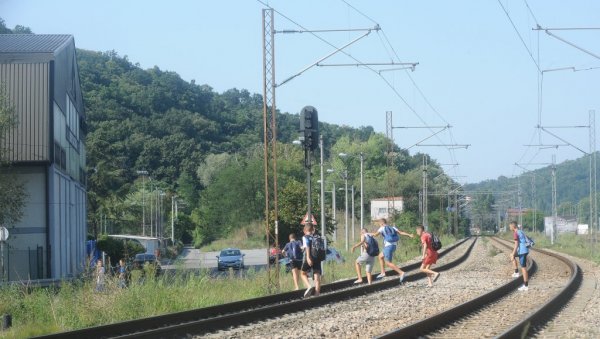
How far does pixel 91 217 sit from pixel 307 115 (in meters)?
57.8

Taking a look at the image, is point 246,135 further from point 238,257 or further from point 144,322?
point 144,322

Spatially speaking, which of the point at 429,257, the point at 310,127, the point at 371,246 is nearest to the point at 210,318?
the point at 371,246

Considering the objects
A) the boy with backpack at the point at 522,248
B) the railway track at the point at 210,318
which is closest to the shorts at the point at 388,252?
the railway track at the point at 210,318

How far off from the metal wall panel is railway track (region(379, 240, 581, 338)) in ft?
85.4

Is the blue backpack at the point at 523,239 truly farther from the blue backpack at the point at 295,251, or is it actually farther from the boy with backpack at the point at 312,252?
the blue backpack at the point at 295,251

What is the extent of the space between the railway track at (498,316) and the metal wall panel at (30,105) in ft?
85.4

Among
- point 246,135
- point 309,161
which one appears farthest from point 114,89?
point 309,161

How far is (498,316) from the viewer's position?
1747cm

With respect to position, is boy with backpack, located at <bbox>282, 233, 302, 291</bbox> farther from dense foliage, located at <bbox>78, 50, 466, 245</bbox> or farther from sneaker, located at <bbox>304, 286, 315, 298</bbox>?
dense foliage, located at <bbox>78, 50, 466, 245</bbox>

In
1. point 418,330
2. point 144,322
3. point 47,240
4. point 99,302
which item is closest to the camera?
point 418,330

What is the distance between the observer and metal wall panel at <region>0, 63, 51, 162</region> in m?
43.0

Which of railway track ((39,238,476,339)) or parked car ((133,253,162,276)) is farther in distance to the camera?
parked car ((133,253,162,276))

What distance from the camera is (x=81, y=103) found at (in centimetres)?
6378

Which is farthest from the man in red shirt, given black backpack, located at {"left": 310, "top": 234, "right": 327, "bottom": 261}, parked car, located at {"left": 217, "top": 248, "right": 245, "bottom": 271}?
parked car, located at {"left": 217, "top": 248, "right": 245, "bottom": 271}
